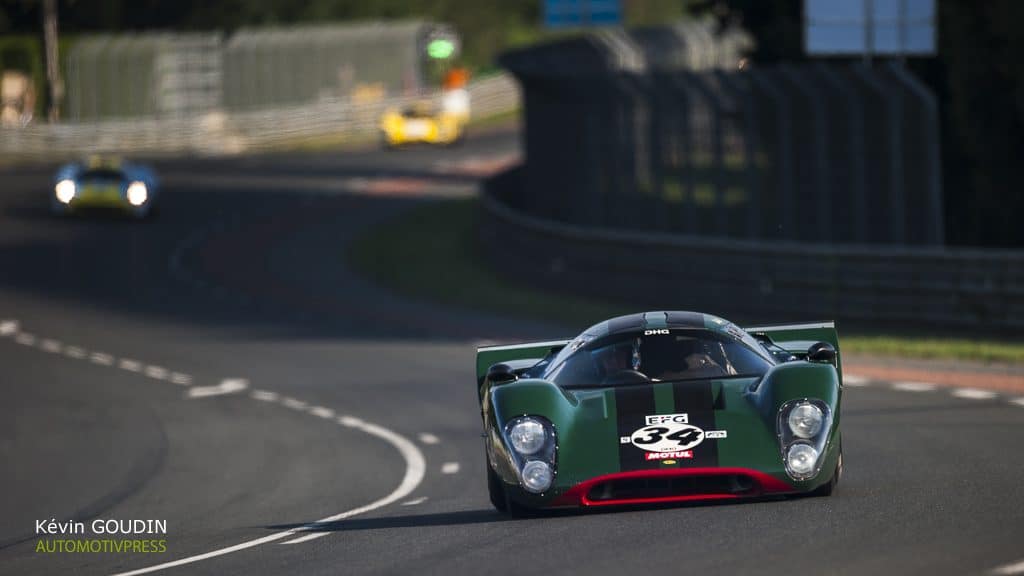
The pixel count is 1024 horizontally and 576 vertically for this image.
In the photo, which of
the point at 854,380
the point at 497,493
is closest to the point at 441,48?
the point at 854,380

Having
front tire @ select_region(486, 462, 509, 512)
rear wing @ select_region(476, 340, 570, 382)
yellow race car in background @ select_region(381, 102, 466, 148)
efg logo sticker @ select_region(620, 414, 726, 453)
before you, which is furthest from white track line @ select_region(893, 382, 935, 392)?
yellow race car in background @ select_region(381, 102, 466, 148)

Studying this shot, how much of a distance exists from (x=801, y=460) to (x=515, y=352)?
2712mm

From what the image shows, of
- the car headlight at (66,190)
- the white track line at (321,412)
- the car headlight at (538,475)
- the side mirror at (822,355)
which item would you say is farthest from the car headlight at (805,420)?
the car headlight at (66,190)

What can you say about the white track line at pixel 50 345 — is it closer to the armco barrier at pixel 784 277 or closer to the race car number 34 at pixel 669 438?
the armco barrier at pixel 784 277

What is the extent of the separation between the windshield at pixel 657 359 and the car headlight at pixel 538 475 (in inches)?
28.9

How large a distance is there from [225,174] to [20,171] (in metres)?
5.57

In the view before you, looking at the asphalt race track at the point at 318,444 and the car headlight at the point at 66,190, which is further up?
the car headlight at the point at 66,190

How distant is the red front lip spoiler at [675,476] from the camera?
10.3m

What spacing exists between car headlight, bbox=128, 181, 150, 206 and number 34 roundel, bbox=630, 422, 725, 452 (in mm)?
32771

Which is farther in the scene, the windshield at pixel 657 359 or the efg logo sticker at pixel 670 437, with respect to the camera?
the windshield at pixel 657 359

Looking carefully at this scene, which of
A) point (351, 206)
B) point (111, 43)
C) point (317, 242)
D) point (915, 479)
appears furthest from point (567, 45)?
point (111, 43)

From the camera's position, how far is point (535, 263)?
102 feet

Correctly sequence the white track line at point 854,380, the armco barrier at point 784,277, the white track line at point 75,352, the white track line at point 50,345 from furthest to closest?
the white track line at point 50,345 → the white track line at point 75,352 → the armco barrier at point 784,277 → the white track line at point 854,380

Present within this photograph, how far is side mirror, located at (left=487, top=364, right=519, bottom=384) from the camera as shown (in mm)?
11320
